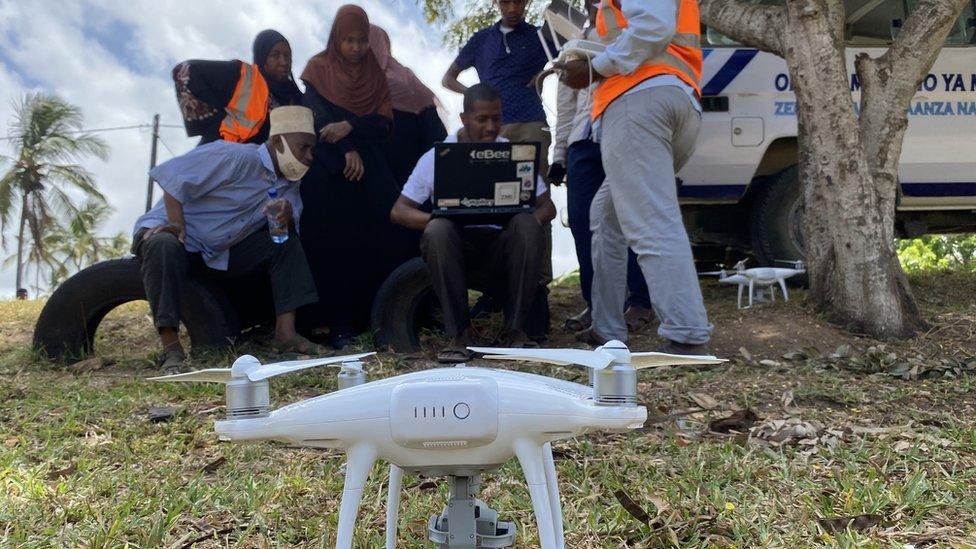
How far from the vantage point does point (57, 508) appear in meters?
2.30

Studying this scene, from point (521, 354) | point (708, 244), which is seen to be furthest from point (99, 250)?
point (521, 354)

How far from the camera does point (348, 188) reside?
5066 millimetres

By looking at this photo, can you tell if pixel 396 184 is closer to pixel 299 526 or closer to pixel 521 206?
pixel 521 206

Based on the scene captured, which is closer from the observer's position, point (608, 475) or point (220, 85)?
point (608, 475)

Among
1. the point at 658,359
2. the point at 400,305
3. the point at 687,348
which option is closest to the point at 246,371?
the point at 658,359

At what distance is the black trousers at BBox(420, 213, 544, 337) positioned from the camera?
427cm

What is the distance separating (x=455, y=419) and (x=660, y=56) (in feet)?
9.40

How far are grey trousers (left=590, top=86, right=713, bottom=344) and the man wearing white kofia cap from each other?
1755 millimetres

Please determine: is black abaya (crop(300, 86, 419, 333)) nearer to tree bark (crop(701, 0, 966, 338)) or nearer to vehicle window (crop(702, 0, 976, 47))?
tree bark (crop(701, 0, 966, 338))

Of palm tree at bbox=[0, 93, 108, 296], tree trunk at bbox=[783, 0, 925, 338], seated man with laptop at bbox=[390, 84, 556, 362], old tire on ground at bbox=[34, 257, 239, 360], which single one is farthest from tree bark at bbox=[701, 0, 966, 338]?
palm tree at bbox=[0, 93, 108, 296]

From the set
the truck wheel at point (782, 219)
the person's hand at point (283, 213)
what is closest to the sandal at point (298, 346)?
the person's hand at point (283, 213)

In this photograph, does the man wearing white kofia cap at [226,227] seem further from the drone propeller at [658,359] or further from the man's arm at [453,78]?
the drone propeller at [658,359]

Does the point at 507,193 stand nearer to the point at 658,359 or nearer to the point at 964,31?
the point at 658,359

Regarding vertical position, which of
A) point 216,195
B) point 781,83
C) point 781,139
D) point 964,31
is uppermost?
point 964,31
